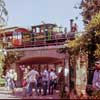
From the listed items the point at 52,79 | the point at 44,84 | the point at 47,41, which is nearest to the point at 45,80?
the point at 44,84

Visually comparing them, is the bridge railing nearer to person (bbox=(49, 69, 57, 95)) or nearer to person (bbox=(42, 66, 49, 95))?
person (bbox=(49, 69, 57, 95))

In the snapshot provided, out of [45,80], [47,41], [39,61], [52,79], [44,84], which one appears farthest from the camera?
[39,61]

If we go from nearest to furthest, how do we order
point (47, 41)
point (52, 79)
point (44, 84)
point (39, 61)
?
point (44, 84) → point (52, 79) → point (47, 41) → point (39, 61)

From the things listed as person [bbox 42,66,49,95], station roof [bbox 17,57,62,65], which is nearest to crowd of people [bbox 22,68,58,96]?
person [bbox 42,66,49,95]

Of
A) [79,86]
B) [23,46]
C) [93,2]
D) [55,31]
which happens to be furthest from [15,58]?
[79,86]

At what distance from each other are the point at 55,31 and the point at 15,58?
448cm

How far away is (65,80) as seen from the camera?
886 inches

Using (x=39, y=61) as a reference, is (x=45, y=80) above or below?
above

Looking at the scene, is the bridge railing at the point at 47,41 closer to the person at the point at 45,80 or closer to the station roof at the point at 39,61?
the station roof at the point at 39,61

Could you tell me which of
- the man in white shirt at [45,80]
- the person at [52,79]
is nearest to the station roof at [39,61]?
the person at [52,79]

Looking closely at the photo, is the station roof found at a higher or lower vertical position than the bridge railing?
lower

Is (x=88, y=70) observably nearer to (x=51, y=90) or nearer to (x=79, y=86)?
(x=79, y=86)

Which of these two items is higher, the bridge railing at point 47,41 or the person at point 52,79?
the bridge railing at point 47,41

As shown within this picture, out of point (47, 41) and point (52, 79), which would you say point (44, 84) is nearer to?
point (52, 79)
